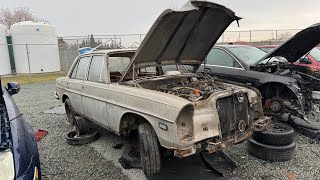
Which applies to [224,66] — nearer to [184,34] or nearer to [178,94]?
[184,34]

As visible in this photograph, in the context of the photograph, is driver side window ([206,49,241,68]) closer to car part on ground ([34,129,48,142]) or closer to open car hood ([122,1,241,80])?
open car hood ([122,1,241,80])

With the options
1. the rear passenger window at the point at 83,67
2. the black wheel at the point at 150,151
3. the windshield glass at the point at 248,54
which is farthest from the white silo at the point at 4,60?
the black wheel at the point at 150,151

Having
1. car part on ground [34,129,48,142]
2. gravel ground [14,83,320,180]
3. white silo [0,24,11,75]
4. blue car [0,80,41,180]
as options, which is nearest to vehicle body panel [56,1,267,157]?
gravel ground [14,83,320,180]

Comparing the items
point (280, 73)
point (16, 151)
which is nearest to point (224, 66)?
point (280, 73)

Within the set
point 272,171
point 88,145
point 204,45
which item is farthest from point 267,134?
point 88,145

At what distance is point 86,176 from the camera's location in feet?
13.1

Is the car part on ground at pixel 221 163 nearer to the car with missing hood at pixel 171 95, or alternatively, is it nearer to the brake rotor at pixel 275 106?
the car with missing hood at pixel 171 95

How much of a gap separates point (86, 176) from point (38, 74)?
1875 cm

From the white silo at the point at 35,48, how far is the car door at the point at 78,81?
52.6 ft

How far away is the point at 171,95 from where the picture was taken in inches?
140

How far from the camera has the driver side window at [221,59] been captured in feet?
22.5

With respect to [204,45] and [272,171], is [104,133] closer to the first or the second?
[204,45]

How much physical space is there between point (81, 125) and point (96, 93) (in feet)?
3.63

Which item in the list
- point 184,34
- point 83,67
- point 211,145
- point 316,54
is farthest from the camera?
point 316,54
